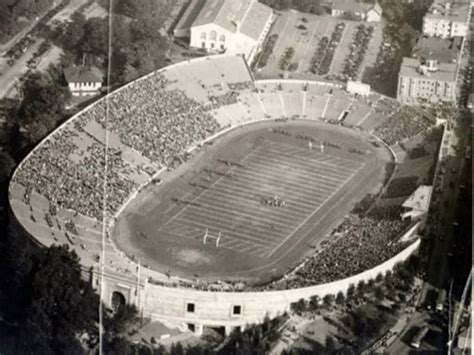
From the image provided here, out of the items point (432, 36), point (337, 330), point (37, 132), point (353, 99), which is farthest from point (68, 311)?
point (432, 36)

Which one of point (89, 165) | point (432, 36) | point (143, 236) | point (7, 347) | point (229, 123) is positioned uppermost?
point (432, 36)

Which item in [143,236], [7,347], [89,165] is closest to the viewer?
[7,347]

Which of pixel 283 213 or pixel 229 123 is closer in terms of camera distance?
pixel 283 213

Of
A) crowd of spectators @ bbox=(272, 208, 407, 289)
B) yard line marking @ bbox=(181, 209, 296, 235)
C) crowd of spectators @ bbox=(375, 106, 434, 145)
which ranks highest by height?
crowd of spectators @ bbox=(375, 106, 434, 145)

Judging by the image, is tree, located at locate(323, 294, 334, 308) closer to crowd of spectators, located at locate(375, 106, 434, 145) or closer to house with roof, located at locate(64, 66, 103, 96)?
crowd of spectators, located at locate(375, 106, 434, 145)

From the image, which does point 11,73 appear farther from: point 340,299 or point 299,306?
point 340,299

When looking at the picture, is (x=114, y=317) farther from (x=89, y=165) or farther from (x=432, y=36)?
(x=432, y=36)

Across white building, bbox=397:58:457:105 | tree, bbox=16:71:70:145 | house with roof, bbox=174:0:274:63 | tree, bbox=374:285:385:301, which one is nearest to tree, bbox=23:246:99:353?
tree, bbox=374:285:385:301

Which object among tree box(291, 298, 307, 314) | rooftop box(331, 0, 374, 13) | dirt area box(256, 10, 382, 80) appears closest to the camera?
tree box(291, 298, 307, 314)
